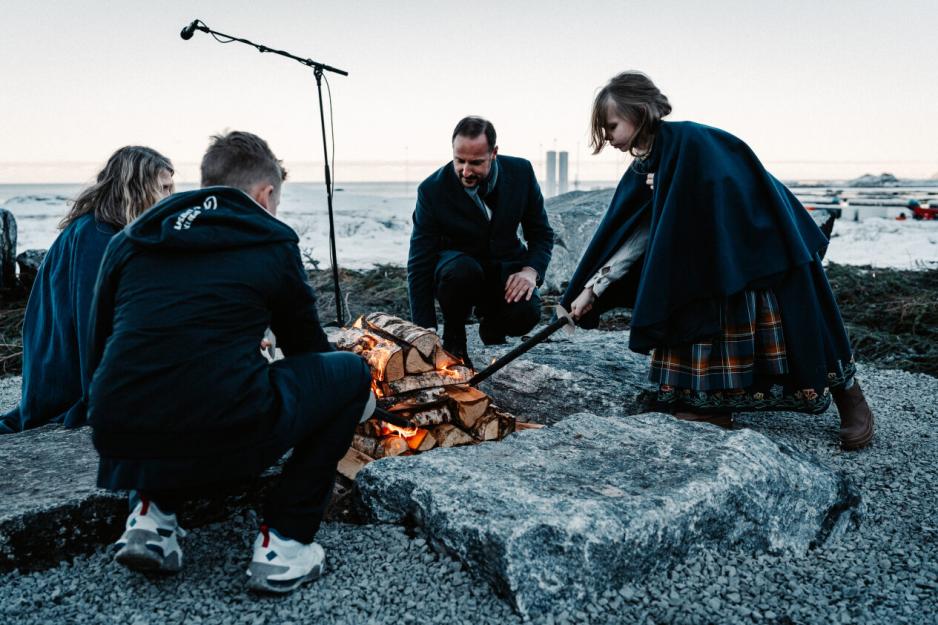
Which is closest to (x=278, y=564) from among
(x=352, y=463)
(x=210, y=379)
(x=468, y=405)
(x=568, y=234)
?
(x=210, y=379)

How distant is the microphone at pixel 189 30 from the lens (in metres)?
3.51

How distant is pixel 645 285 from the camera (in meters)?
3.25

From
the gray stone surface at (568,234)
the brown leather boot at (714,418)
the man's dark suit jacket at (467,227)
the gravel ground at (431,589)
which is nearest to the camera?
the gravel ground at (431,589)

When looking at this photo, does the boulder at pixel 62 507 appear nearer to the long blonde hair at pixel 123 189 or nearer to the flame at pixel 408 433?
the flame at pixel 408 433

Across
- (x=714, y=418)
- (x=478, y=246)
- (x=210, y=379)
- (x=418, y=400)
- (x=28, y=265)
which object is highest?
(x=478, y=246)

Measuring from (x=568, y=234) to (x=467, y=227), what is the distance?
12.3ft

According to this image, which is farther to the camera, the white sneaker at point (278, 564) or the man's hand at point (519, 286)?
the man's hand at point (519, 286)

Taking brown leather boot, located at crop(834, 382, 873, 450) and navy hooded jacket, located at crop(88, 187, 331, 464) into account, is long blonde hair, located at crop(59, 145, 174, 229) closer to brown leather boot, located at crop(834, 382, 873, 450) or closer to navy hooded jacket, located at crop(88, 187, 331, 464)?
navy hooded jacket, located at crop(88, 187, 331, 464)

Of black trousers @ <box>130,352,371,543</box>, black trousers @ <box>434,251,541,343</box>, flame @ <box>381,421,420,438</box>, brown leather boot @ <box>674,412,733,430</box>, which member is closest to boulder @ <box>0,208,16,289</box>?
black trousers @ <box>434,251,541,343</box>

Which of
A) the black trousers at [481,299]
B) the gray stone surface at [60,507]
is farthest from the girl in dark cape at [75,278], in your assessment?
the black trousers at [481,299]

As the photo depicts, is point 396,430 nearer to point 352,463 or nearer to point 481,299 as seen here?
point 352,463

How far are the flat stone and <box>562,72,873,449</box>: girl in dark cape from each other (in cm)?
44

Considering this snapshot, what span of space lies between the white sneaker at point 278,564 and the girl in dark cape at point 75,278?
1.63m

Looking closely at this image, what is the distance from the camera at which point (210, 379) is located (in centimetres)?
194
